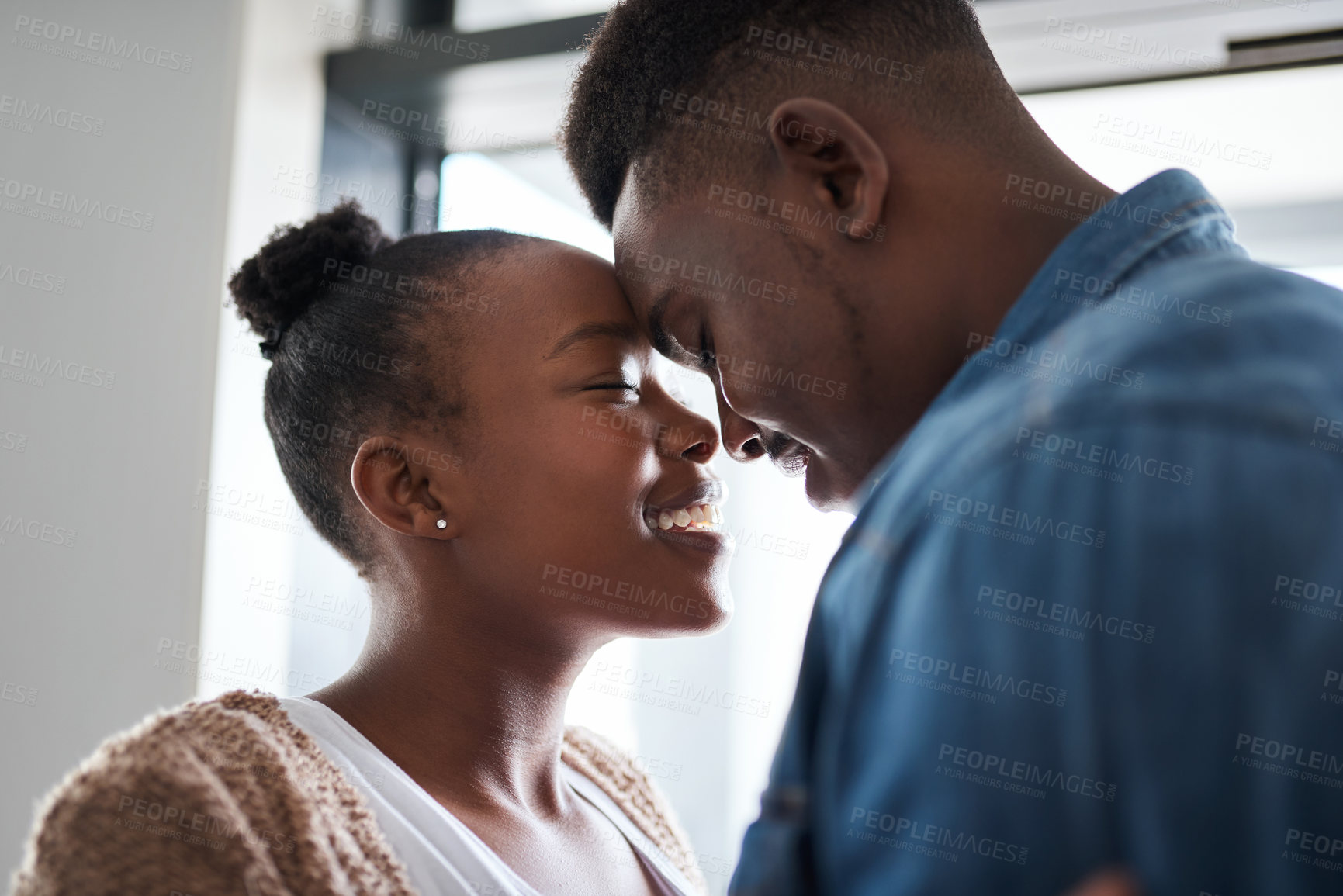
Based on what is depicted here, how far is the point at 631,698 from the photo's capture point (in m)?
2.08

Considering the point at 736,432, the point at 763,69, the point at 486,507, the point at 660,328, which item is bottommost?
the point at 486,507

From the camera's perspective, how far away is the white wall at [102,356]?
1.65 m

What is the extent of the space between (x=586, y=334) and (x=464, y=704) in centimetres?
43

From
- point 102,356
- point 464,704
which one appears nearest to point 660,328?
point 464,704

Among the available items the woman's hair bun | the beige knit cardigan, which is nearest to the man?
the beige knit cardigan

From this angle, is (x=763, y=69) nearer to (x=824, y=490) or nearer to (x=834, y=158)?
(x=834, y=158)

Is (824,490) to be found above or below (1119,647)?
below

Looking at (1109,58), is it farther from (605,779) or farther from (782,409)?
(605,779)

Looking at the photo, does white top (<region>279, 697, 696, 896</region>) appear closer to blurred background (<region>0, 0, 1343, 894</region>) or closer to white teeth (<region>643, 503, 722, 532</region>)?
white teeth (<region>643, 503, 722, 532</region>)

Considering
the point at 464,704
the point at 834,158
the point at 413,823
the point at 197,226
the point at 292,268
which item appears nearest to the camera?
the point at 834,158

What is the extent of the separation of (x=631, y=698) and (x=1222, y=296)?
1.68 m

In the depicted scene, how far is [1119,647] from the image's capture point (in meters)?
0.44

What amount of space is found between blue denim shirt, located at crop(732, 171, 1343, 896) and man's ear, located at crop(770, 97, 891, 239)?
0.33m

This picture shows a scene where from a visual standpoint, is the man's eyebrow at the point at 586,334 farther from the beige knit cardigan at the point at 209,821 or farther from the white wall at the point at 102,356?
the white wall at the point at 102,356
